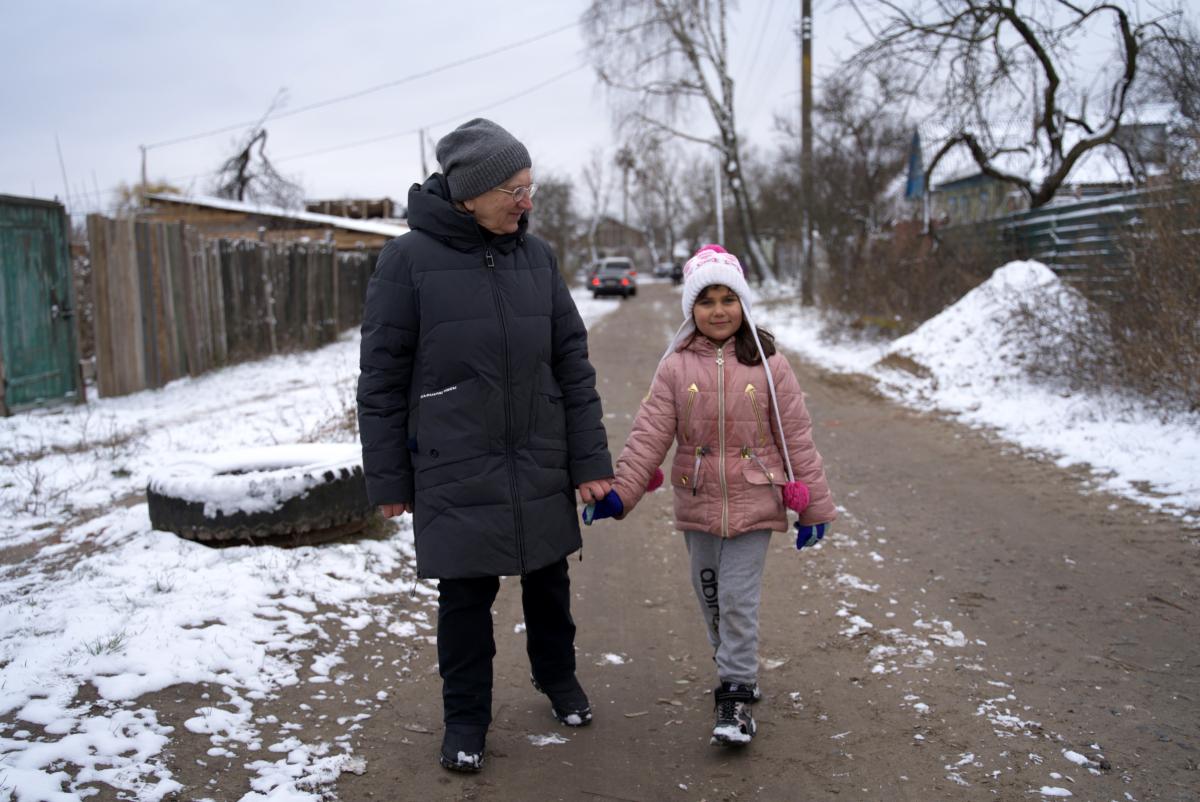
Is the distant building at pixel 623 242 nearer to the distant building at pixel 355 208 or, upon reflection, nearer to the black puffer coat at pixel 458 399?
the distant building at pixel 355 208

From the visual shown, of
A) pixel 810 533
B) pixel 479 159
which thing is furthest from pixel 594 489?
pixel 479 159

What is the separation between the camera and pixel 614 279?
126 feet

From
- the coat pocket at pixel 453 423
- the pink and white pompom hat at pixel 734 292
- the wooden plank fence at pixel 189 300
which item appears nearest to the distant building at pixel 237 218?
the wooden plank fence at pixel 189 300

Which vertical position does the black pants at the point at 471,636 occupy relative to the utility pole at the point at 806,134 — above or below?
below

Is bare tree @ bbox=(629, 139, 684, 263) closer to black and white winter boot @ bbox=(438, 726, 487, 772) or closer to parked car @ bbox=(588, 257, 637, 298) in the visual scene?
parked car @ bbox=(588, 257, 637, 298)

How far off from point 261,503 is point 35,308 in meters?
7.27

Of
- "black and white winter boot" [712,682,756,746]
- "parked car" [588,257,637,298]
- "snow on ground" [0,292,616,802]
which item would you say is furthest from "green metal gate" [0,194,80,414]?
"parked car" [588,257,637,298]

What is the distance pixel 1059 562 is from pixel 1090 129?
35.6 feet

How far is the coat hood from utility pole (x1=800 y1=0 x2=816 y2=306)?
2005 centimetres

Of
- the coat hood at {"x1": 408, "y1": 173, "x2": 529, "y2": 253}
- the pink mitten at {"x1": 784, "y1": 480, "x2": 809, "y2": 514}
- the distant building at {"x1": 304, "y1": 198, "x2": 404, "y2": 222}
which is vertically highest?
the distant building at {"x1": 304, "y1": 198, "x2": 404, "y2": 222}

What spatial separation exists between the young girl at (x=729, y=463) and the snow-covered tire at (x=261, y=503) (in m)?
2.13

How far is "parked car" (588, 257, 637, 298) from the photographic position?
126ft

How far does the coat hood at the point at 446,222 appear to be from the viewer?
3043 millimetres

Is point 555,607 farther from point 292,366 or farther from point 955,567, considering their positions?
point 292,366
